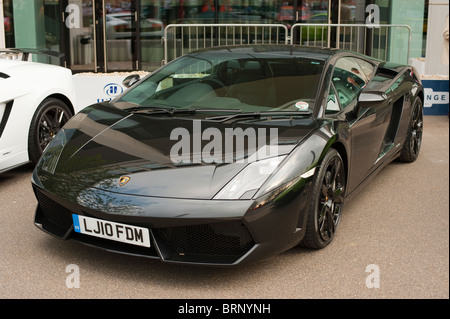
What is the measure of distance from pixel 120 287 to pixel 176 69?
209cm

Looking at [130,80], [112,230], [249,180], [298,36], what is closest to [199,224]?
[249,180]

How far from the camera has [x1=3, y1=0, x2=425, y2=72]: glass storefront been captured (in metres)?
13.0

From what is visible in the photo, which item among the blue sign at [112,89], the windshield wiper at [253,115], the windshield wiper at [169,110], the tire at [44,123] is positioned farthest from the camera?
the blue sign at [112,89]

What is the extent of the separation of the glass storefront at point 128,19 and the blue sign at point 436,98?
4037 mm

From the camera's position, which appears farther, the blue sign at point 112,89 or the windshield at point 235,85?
the blue sign at point 112,89

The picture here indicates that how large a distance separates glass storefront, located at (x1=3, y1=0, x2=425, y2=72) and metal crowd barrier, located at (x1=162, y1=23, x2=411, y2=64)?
125 cm

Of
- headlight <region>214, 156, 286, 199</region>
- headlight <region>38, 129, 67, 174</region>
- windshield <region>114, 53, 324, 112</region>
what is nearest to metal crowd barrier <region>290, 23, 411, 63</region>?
windshield <region>114, 53, 324, 112</region>

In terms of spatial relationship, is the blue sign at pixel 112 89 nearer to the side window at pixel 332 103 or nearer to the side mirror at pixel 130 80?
the side mirror at pixel 130 80

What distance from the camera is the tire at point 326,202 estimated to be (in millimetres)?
3820

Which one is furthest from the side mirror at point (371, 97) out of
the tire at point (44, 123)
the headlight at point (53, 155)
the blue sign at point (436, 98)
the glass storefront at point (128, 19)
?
the glass storefront at point (128, 19)

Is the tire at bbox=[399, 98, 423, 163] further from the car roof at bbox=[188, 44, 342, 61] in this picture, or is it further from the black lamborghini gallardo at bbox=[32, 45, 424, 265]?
the car roof at bbox=[188, 44, 342, 61]

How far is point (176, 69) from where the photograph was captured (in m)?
5.06

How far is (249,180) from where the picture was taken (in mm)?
3502
